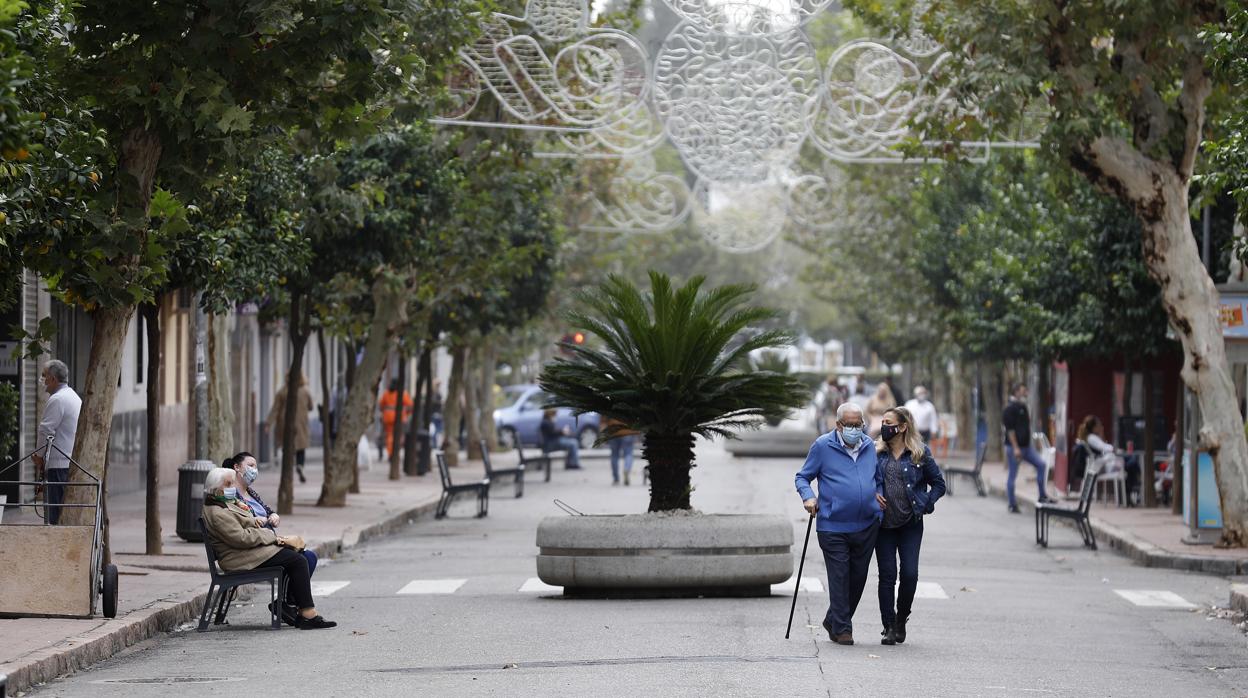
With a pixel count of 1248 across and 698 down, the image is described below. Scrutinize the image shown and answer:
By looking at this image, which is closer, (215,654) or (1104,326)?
(215,654)

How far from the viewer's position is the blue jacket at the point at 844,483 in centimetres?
1302

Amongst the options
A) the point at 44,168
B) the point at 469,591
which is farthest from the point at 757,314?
the point at 44,168

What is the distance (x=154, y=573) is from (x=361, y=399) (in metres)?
10.6

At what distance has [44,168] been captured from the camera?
12.2m

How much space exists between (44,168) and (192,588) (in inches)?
188

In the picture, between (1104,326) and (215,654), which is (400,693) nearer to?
(215,654)

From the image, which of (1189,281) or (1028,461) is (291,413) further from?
(1189,281)

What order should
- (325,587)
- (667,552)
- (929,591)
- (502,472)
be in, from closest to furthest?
(667,552) < (929,591) < (325,587) < (502,472)

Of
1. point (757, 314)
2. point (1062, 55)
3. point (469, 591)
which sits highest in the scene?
point (1062, 55)

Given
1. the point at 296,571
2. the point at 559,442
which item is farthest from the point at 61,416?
the point at 559,442

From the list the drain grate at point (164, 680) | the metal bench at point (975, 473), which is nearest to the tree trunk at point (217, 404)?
the drain grate at point (164, 680)

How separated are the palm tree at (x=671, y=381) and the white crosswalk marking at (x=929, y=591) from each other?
6.81ft

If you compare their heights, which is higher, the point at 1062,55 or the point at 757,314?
the point at 1062,55

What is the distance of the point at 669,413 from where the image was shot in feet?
53.8
